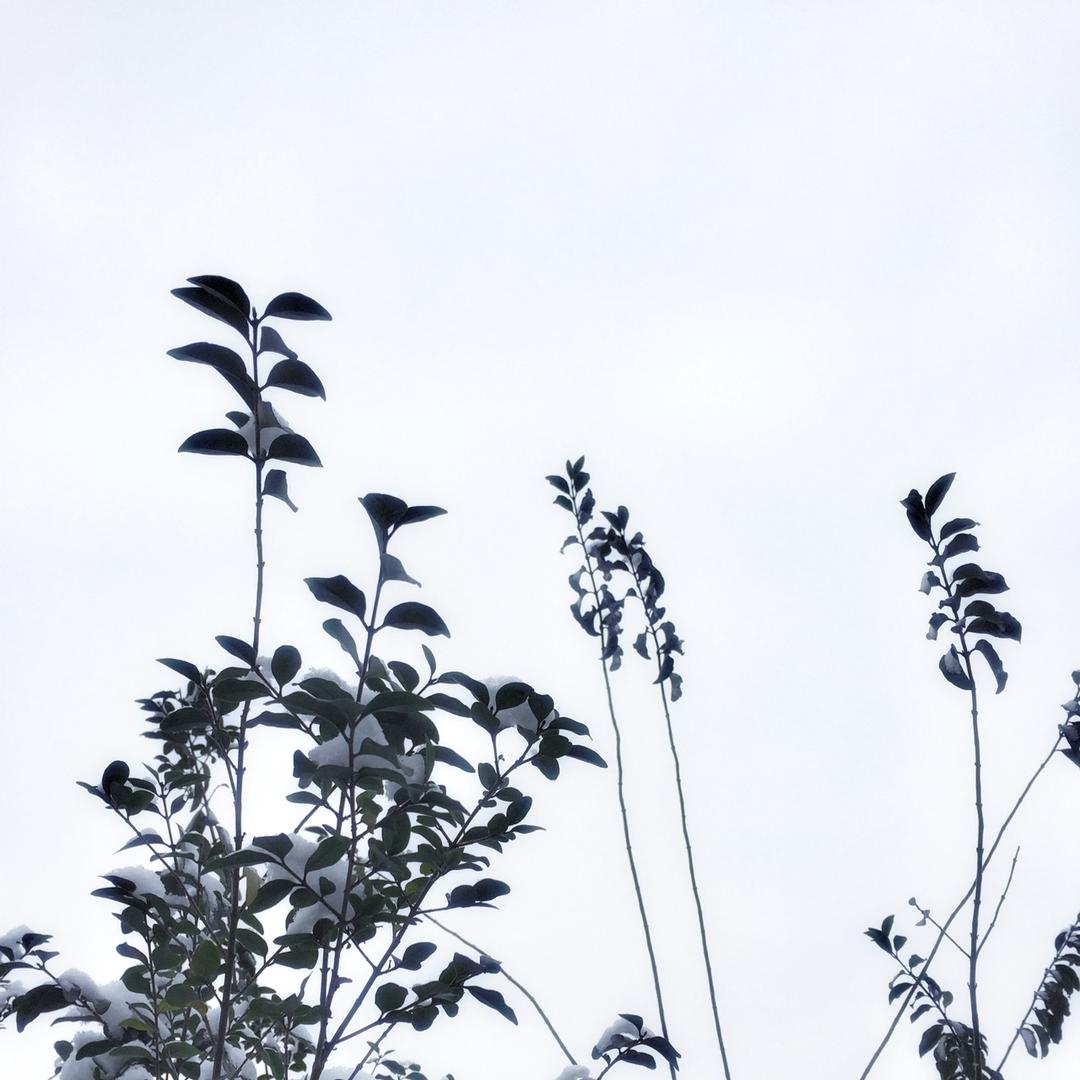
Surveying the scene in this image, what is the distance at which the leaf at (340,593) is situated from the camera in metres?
1.31

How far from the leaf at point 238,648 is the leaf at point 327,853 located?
29cm

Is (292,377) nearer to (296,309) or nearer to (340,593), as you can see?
(296,309)

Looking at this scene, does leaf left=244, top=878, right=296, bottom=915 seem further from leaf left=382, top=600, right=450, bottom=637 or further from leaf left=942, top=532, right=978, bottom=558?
leaf left=942, top=532, right=978, bottom=558

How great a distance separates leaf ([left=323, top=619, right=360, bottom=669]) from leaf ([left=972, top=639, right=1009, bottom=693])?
141cm

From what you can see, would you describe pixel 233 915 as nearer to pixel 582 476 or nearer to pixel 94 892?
pixel 94 892

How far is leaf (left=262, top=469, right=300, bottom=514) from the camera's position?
4.61 feet

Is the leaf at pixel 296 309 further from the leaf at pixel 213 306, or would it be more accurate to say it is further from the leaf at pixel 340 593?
the leaf at pixel 340 593

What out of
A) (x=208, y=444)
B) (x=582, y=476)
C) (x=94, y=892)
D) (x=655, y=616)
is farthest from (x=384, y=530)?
(x=582, y=476)

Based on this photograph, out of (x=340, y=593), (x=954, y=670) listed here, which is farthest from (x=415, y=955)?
(x=954, y=670)

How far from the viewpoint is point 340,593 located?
4.31ft

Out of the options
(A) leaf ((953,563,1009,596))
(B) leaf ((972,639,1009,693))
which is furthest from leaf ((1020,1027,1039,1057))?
(A) leaf ((953,563,1009,596))

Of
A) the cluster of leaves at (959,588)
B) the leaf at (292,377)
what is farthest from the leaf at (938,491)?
the leaf at (292,377)

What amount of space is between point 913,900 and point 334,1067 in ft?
4.46

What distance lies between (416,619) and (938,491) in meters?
1.31
